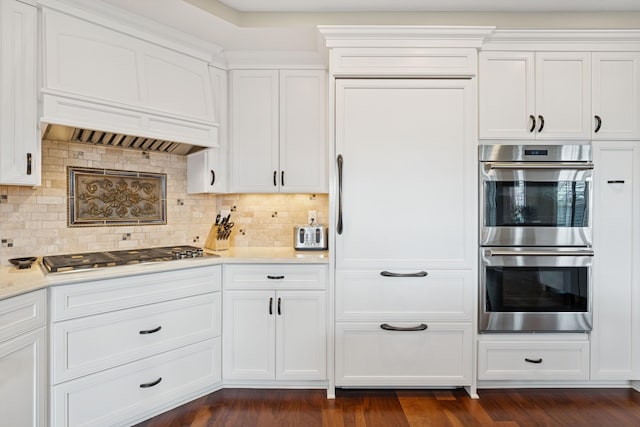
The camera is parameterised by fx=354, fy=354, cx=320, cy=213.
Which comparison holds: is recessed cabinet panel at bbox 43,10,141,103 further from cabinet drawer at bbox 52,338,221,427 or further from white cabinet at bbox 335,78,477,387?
cabinet drawer at bbox 52,338,221,427

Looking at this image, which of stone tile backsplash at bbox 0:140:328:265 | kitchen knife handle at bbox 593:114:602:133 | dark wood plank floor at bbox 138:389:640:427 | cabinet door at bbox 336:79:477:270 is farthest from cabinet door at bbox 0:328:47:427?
kitchen knife handle at bbox 593:114:602:133

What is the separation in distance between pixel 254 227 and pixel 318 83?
4.27 ft

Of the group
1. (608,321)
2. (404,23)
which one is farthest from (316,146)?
(608,321)

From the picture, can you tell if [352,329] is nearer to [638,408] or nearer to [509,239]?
[509,239]

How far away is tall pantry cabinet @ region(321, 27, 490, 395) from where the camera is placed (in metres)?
2.34

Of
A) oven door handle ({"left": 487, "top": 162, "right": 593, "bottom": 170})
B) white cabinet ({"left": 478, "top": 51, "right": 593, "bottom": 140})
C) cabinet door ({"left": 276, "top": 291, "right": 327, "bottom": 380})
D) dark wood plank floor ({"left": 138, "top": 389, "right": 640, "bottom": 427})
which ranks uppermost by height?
white cabinet ({"left": 478, "top": 51, "right": 593, "bottom": 140})

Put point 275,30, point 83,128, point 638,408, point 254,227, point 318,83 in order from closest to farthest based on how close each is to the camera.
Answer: point 83,128 → point 638,408 → point 275,30 → point 318,83 → point 254,227

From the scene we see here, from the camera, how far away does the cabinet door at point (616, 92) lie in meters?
2.40

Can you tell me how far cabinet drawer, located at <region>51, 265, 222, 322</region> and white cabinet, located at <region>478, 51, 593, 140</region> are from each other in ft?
7.14

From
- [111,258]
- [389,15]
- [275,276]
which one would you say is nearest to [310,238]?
[275,276]

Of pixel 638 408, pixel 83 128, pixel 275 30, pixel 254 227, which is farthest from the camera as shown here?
pixel 254 227

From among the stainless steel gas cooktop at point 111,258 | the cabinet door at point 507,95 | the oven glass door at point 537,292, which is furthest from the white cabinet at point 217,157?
the oven glass door at point 537,292

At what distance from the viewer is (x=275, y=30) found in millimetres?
2416

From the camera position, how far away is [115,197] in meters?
2.51
